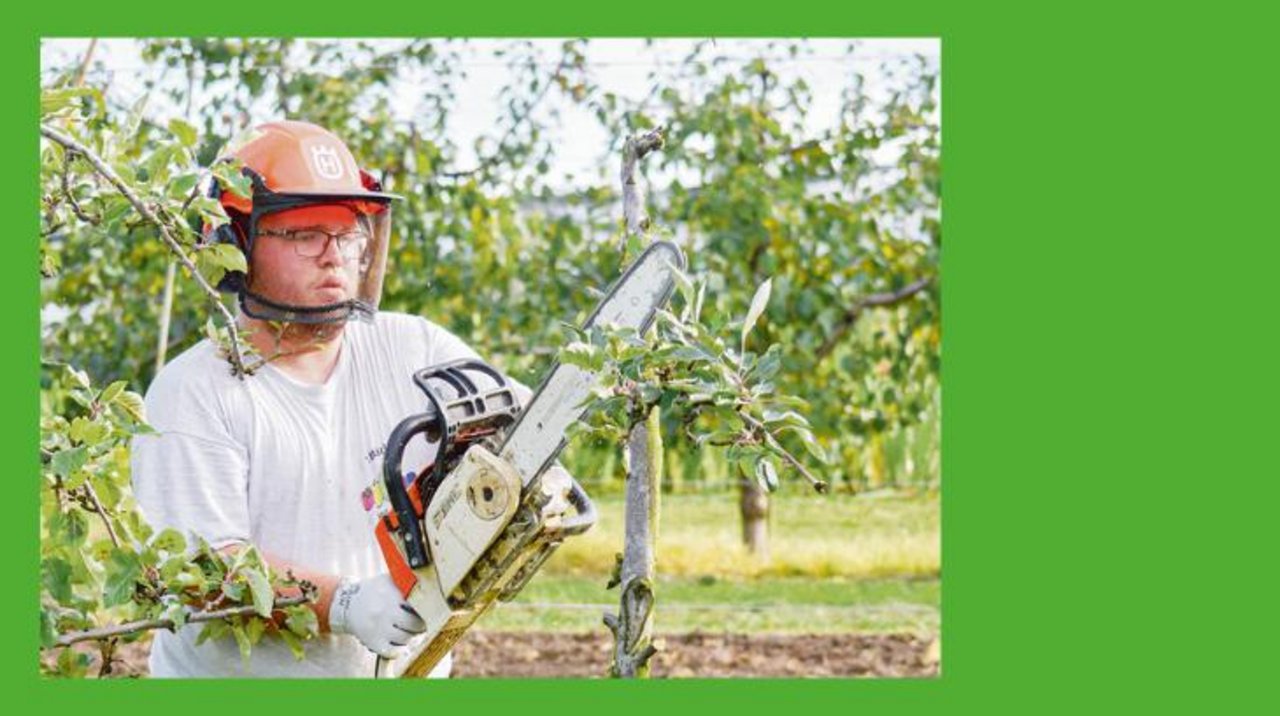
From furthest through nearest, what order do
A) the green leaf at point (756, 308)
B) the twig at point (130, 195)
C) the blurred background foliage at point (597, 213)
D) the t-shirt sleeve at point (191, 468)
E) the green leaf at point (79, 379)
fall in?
1. the blurred background foliage at point (597, 213)
2. the t-shirt sleeve at point (191, 468)
3. the green leaf at point (79, 379)
4. the twig at point (130, 195)
5. the green leaf at point (756, 308)

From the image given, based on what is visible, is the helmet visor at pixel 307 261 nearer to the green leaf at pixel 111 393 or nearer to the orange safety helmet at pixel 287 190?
the orange safety helmet at pixel 287 190

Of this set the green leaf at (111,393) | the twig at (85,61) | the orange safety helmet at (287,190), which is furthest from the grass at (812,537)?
the green leaf at (111,393)

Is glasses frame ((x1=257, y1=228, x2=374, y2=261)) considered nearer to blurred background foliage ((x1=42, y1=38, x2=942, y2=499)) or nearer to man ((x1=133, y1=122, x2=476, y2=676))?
man ((x1=133, y1=122, x2=476, y2=676))

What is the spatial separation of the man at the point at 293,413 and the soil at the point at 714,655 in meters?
2.11

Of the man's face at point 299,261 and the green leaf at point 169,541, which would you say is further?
the man's face at point 299,261

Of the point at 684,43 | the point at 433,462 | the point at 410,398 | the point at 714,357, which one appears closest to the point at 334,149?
the point at 410,398

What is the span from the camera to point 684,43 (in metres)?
5.18

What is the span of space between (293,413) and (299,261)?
309 millimetres

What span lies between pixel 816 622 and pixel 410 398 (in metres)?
2.58

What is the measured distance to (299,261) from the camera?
3.56 m

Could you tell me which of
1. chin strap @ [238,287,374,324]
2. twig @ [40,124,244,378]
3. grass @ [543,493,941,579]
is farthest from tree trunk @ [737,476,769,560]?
twig @ [40,124,244,378]

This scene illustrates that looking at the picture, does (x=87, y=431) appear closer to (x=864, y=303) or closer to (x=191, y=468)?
(x=191, y=468)

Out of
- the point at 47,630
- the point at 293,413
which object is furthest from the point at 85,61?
the point at 47,630

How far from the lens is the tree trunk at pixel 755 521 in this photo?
20.0 feet
